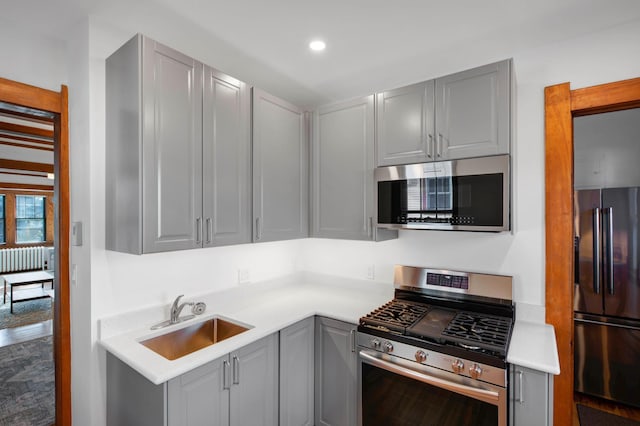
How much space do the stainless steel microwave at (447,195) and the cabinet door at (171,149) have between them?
1187 millimetres

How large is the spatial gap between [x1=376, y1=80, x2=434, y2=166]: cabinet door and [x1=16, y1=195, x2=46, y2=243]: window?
357 inches

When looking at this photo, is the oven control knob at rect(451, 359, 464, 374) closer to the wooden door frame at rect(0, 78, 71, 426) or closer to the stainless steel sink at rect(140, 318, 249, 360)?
the stainless steel sink at rect(140, 318, 249, 360)

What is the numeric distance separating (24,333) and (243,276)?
3519mm

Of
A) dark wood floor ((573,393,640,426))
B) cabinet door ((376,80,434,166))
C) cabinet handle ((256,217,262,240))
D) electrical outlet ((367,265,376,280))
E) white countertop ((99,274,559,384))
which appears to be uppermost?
cabinet door ((376,80,434,166))

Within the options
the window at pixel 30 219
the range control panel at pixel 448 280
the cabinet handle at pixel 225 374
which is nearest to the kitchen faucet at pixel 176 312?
the cabinet handle at pixel 225 374

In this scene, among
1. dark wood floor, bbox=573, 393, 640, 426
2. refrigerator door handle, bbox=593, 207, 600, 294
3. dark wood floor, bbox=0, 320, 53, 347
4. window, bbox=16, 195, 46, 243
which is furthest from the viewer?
window, bbox=16, 195, 46, 243

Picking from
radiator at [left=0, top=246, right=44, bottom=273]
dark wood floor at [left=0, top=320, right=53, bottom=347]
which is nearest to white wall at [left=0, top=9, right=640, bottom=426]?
dark wood floor at [left=0, top=320, right=53, bottom=347]

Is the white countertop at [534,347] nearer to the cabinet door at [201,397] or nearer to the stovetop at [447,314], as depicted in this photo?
the stovetop at [447,314]

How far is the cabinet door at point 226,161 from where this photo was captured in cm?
187

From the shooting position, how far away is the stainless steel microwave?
5.78 feet

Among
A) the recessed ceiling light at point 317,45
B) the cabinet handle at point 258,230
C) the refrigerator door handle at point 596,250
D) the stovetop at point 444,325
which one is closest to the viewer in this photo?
the stovetop at point 444,325

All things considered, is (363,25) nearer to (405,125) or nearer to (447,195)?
(405,125)

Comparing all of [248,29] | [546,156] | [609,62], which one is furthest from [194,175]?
[609,62]

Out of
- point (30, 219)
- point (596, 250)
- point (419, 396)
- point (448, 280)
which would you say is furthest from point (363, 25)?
point (30, 219)
